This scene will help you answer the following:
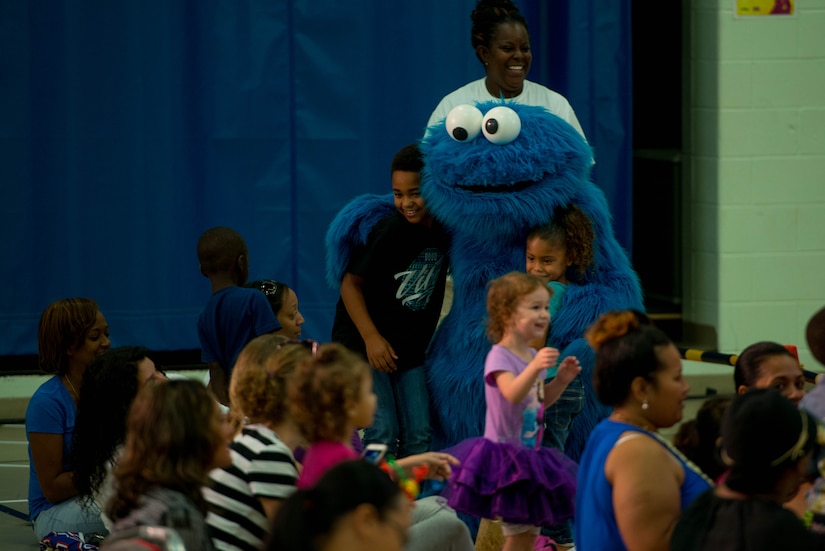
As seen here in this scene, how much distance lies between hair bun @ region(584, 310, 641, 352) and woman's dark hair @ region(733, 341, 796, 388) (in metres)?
0.72

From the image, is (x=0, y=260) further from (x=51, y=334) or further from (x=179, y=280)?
(x=51, y=334)

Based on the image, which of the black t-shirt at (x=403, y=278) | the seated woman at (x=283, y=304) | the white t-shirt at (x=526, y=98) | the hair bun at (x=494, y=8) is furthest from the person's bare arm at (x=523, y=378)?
the hair bun at (x=494, y=8)

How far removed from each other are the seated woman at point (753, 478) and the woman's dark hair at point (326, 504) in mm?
642

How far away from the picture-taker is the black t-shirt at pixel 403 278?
411cm

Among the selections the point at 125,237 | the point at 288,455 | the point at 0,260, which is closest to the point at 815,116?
the point at 125,237

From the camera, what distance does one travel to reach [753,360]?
350 centimetres

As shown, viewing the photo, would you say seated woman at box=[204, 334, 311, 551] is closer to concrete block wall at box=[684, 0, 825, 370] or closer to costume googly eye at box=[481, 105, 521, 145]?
costume googly eye at box=[481, 105, 521, 145]

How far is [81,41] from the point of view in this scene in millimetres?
6191

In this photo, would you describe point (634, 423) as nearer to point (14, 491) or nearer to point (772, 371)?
point (772, 371)

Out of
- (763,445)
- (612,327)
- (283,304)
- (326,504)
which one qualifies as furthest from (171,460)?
(283,304)

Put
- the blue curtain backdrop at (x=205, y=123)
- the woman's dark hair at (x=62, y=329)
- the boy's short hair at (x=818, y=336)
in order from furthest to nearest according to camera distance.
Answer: the blue curtain backdrop at (x=205, y=123) → the woman's dark hair at (x=62, y=329) → the boy's short hair at (x=818, y=336)

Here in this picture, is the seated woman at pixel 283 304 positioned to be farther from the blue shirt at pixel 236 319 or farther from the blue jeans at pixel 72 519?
the blue jeans at pixel 72 519

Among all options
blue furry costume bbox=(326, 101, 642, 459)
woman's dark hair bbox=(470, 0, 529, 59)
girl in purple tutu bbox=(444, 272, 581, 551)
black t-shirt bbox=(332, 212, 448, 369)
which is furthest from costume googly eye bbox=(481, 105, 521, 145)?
woman's dark hair bbox=(470, 0, 529, 59)

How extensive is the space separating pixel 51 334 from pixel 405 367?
3.63ft
